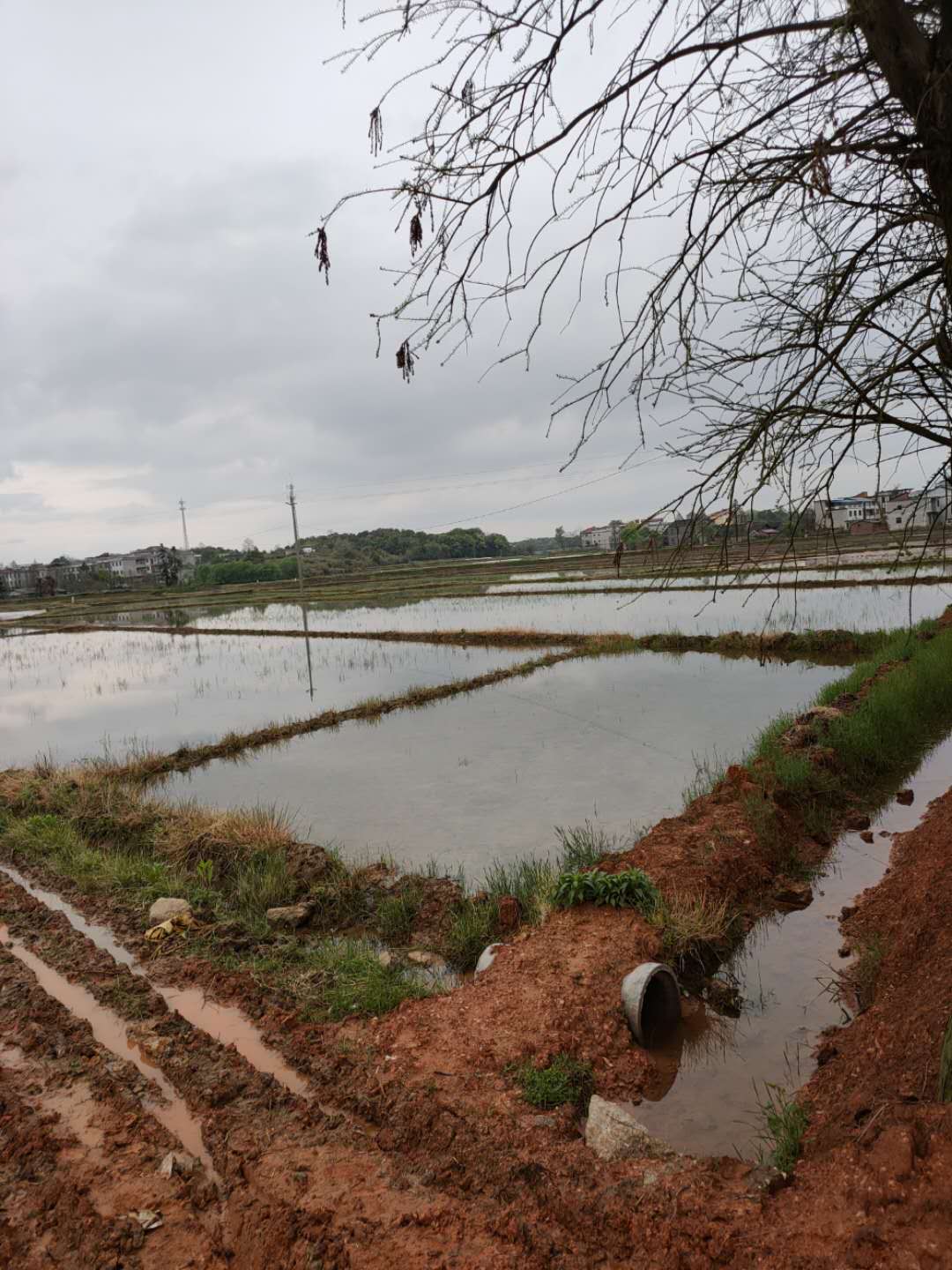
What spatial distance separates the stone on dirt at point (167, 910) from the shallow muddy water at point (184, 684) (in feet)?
18.4

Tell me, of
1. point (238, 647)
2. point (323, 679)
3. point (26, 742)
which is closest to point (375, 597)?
point (238, 647)

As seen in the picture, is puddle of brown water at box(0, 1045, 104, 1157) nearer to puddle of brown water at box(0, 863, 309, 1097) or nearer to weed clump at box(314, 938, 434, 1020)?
puddle of brown water at box(0, 863, 309, 1097)

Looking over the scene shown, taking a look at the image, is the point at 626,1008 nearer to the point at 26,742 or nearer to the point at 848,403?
the point at 848,403

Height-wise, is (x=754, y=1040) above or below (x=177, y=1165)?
below

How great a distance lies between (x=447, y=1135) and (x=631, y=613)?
68.0ft

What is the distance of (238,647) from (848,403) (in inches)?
835

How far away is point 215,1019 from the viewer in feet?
13.4

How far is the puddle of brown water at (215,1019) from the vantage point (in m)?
3.61

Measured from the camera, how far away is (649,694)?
12352 millimetres

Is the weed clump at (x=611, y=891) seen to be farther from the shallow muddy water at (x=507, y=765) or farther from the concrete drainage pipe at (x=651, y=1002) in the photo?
the shallow muddy water at (x=507, y=765)

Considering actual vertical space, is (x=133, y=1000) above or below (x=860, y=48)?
below

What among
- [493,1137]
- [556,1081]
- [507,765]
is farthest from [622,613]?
[493,1137]

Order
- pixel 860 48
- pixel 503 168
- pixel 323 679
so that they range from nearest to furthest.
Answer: pixel 503 168
pixel 860 48
pixel 323 679

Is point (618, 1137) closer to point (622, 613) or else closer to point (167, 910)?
point (167, 910)
